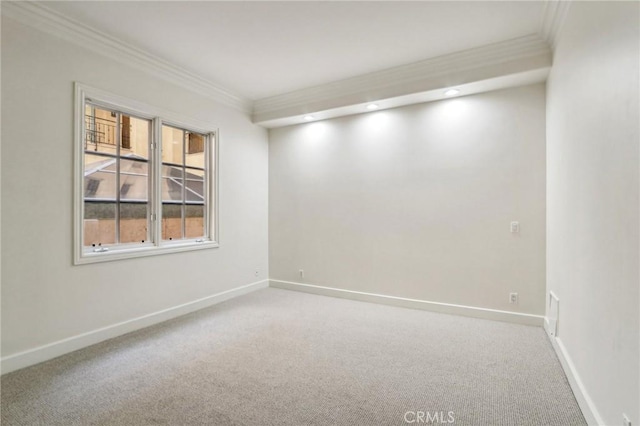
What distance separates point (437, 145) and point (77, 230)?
150 inches

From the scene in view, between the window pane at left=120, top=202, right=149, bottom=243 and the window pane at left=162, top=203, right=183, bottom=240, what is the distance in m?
0.23

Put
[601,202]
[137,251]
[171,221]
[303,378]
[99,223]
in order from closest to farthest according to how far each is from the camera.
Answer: [601,202] → [303,378] → [99,223] → [137,251] → [171,221]

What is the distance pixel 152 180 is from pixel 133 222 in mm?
494

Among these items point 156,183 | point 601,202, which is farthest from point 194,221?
point 601,202

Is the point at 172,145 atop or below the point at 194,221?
atop

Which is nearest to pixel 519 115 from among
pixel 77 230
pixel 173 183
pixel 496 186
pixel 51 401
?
pixel 496 186

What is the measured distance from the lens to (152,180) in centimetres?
344

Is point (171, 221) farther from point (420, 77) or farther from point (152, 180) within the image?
point (420, 77)

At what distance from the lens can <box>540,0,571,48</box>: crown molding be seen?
2.34 meters

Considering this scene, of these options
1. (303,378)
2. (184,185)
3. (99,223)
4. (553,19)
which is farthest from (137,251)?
(553,19)

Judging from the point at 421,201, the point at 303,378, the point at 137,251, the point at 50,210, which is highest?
the point at 421,201

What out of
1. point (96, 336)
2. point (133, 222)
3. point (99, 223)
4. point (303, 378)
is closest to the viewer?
point (303, 378)

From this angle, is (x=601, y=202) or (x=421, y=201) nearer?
(x=601, y=202)

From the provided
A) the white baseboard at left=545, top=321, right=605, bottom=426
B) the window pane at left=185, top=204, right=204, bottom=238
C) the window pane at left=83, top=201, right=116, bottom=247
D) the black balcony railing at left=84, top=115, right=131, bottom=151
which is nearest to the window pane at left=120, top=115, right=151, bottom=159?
the black balcony railing at left=84, top=115, right=131, bottom=151
